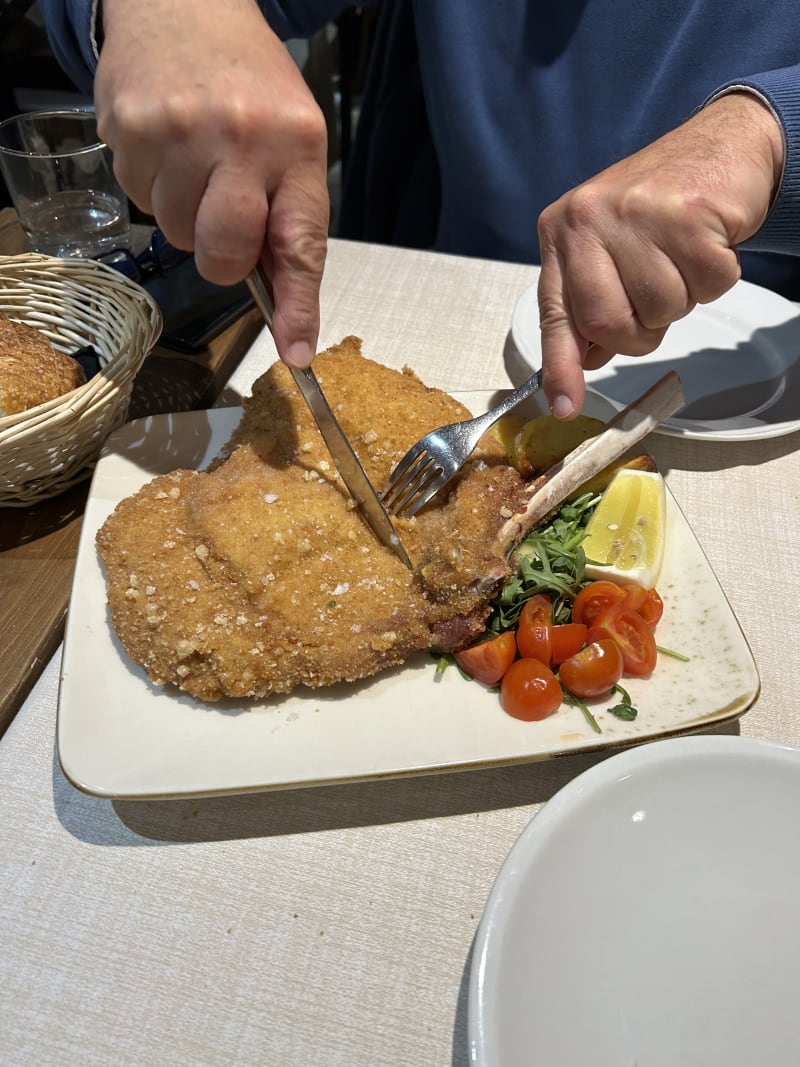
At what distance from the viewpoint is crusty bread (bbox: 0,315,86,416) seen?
5.31 feet

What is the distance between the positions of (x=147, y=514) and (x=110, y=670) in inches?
12.9

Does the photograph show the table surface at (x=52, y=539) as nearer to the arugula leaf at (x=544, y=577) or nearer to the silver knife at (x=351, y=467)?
the silver knife at (x=351, y=467)

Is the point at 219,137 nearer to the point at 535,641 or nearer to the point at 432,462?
the point at 432,462

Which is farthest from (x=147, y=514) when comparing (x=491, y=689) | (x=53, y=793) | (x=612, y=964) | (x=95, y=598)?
(x=612, y=964)

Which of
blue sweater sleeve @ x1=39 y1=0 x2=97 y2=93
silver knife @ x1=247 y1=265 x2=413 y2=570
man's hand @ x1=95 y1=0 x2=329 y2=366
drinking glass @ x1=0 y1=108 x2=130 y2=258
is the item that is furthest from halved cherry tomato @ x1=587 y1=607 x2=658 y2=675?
drinking glass @ x1=0 y1=108 x2=130 y2=258

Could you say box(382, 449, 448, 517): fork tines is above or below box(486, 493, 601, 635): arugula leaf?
above

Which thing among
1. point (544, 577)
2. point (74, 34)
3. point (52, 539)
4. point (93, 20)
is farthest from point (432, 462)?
point (74, 34)

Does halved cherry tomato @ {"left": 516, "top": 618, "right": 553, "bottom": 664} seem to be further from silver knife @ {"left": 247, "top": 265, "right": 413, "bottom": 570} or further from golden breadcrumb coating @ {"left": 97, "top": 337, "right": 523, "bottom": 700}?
silver knife @ {"left": 247, "top": 265, "right": 413, "bottom": 570}

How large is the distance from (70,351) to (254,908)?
4.84ft

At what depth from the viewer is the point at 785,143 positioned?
1608mm

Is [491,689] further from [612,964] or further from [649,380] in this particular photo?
[649,380]

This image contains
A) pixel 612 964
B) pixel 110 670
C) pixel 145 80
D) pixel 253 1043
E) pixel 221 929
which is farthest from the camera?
pixel 110 670

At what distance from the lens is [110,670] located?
55.1 inches

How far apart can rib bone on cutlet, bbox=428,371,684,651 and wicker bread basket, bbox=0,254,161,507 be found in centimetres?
80
